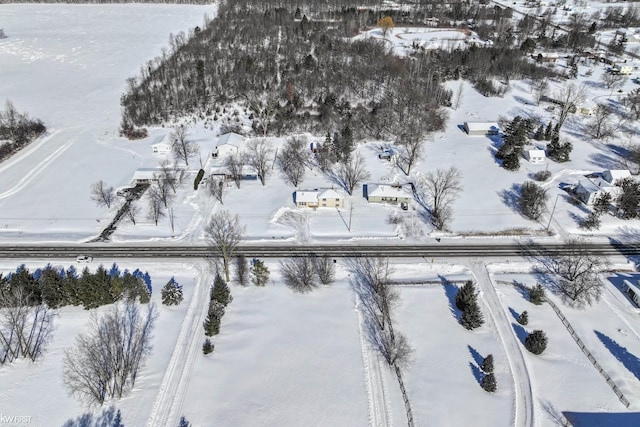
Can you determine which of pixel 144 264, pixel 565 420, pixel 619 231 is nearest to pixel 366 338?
pixel 565 420

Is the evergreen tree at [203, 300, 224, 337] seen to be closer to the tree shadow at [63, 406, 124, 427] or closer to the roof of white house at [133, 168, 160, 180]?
the tree shadow at [63, 406, 124, 427]

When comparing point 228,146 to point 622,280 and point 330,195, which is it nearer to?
point 330,195

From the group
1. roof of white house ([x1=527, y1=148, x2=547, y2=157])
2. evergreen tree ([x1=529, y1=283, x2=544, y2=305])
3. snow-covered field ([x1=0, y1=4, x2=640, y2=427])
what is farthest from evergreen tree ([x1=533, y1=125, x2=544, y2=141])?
evergreen tree ([x1=529, y1=283, x2=544, y2=305])

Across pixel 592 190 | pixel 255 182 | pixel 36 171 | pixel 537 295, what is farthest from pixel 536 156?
pixel 36 171

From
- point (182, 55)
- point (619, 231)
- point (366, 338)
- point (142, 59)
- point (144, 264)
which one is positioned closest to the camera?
point (366, 338)

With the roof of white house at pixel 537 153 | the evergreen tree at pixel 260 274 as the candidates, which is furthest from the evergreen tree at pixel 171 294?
the roof of white house at pixel 537 153

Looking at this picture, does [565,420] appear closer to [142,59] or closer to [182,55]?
[182,55]
